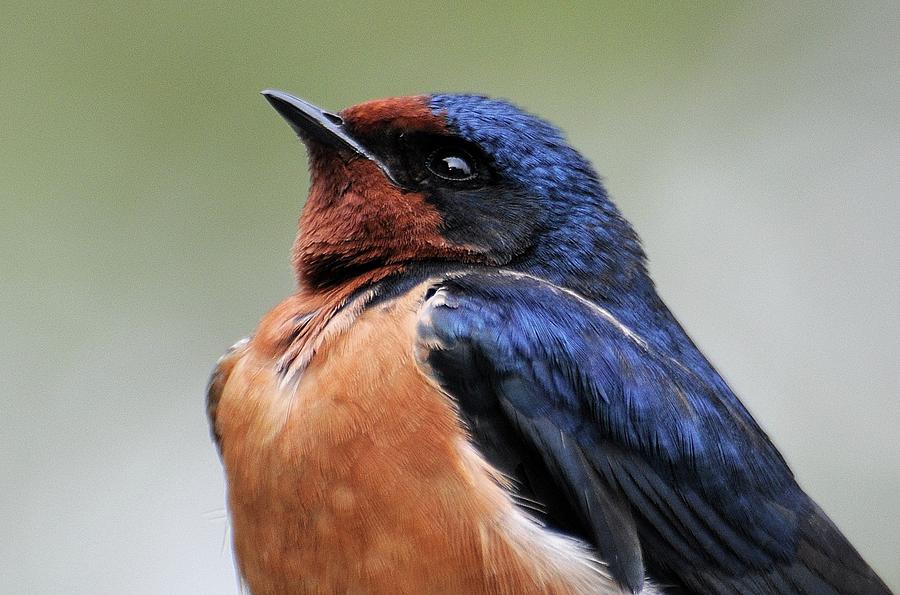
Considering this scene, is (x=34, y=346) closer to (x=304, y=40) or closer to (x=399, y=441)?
(x=304, y=40)

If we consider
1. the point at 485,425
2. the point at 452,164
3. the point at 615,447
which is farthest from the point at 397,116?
the point at 615,447

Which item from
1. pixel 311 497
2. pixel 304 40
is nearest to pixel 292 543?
pixel 311 497

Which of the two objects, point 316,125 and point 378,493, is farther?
point 316,125

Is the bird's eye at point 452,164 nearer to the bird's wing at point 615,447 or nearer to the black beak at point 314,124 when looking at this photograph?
the black beak at point 314,124

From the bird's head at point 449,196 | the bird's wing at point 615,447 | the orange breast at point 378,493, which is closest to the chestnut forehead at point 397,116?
the bird's head at point 449,196

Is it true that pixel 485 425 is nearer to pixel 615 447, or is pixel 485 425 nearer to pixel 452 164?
pixel 615 447

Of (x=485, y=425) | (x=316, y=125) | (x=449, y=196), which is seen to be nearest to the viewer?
(x=485, y=425)
